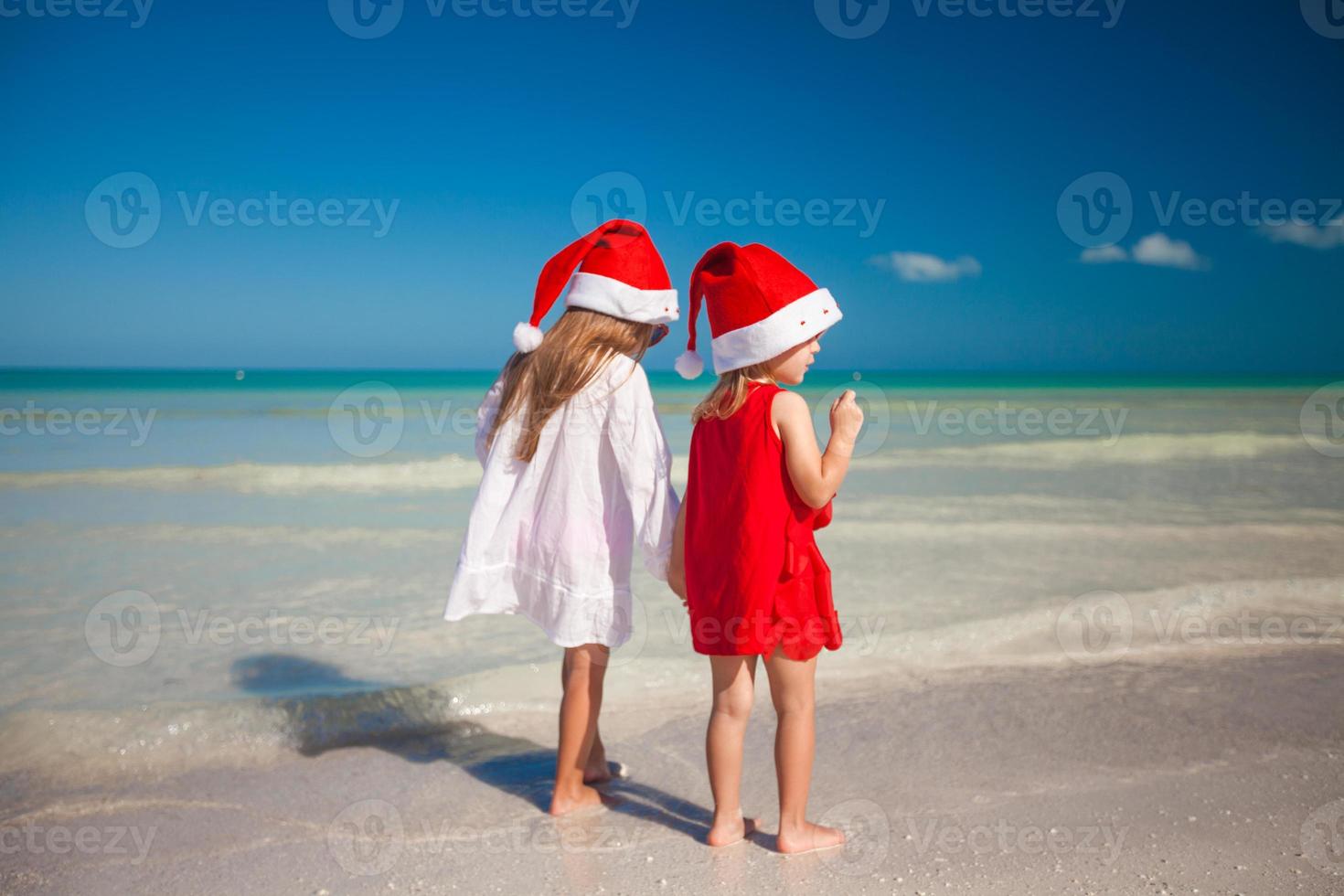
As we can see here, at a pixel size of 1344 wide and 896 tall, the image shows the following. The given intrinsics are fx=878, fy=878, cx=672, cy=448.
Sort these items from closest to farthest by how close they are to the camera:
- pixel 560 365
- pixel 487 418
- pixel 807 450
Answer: pixel 807 450 → pixel 560 365 → pixel 487 418

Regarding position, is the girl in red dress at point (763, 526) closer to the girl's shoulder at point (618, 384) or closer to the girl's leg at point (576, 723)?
the girl's shoulder at point (618, 384)

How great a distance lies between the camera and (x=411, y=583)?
519cm

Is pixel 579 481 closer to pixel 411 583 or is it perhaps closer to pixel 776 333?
pixel 776 333

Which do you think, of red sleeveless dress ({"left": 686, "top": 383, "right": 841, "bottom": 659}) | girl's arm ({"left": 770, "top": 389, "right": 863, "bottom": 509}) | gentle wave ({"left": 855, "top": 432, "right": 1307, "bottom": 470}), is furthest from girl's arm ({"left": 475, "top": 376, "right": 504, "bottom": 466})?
gentle wave ({"left": 855, "top": 432, "right": 1307, "bottom": 470})

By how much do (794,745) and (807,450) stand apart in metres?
0.81

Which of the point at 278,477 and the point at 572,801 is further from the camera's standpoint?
the point at 278,477

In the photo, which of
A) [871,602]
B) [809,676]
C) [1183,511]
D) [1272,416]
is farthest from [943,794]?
[1272,416]

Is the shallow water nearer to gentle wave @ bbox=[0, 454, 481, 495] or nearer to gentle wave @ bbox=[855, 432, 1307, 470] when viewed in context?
gentle wave @ bbox=[0, 454, 481, 495]

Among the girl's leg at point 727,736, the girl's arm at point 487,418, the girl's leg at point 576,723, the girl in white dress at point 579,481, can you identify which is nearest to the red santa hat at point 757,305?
the girl in white dress at point 579,481

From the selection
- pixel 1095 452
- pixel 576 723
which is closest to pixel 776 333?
pixel 576 723

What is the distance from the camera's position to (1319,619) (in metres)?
4.41

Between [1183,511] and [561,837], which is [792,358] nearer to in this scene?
[561,837]

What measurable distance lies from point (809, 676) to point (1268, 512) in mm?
7038

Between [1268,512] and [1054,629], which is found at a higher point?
[1268,512]
